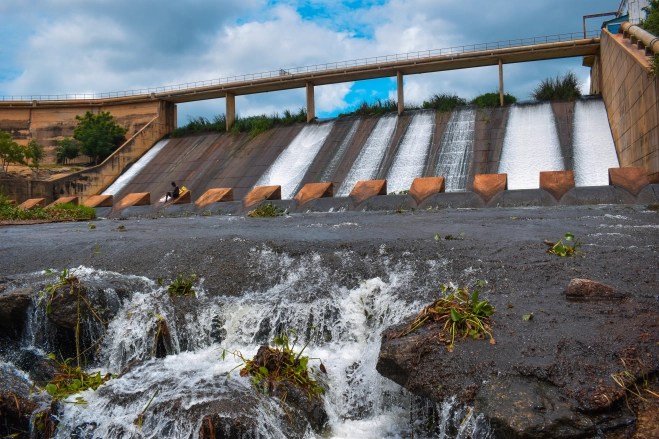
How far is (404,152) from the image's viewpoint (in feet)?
73.2

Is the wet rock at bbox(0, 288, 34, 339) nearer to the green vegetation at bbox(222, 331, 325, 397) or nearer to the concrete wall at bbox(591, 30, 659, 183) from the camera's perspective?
the green vegetation at bbox(222, 331, 325, 397)

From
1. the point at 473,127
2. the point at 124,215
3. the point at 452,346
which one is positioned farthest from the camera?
the point at 473,127

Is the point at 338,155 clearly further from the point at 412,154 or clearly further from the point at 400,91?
the point at 400,91

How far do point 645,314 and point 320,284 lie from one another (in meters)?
3.27

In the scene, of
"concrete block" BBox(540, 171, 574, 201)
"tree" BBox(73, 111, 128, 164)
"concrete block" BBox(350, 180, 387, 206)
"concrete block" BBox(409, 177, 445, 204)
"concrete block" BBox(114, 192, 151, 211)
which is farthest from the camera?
"tree" BBox(73, 111, 128, 164)

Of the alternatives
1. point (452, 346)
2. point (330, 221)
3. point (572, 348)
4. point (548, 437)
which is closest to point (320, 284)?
point (452, 346)

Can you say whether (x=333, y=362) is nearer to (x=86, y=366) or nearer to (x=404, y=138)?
(x=86, y=366)

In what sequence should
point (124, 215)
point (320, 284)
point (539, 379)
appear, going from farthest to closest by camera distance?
1. point (124, 215)
2. point (320, 284)
3. point (539, 379)

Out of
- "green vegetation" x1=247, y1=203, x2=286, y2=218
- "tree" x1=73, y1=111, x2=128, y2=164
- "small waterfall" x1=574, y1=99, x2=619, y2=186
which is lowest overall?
"green vegetation" x1=247, y1=203, x2=286, y2=218

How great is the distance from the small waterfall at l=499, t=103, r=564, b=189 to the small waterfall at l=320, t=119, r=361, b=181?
6038mm

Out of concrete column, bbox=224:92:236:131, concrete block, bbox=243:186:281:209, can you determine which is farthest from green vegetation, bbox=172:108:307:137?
concrete block, bbox=243:186:281:209

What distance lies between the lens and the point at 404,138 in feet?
77.3

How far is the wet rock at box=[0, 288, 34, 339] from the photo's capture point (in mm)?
6266

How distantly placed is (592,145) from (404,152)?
637 cm
